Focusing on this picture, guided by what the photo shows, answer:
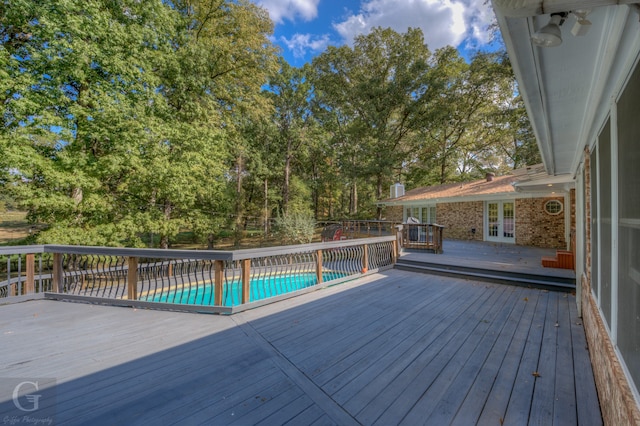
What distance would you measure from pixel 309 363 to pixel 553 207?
1155cm

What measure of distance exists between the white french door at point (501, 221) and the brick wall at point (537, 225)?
28 centimetres

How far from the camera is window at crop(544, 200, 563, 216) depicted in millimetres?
9445

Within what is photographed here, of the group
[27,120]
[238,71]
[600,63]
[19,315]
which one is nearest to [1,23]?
[27,120]

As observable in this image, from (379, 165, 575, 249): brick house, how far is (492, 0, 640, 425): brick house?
6386 mm

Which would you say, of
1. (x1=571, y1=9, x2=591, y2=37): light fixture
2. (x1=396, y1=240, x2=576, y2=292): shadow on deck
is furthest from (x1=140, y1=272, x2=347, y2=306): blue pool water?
(x1=571, y1=9, x2=591, y2=37): light fixture

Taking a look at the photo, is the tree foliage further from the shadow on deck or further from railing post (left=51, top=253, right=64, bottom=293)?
the shadow on deck

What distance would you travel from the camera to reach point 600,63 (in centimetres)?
159

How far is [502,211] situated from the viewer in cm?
1112

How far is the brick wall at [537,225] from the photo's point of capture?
952 cm

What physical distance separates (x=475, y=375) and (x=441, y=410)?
0.67 m

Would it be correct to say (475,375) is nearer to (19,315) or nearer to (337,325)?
(337,325)

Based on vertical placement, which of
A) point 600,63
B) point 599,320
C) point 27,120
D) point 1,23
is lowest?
point 599,320

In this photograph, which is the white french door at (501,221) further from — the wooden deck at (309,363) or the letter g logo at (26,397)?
the letter g logo at (26,397)

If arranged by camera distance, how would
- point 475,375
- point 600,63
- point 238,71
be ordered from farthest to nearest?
point 238,71 → point 475,375 → point 600,63
